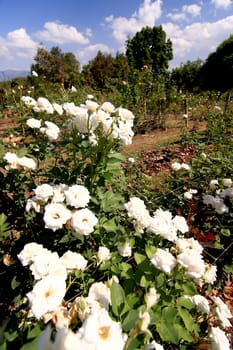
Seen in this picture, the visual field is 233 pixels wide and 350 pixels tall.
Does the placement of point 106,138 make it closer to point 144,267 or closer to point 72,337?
point 144,267

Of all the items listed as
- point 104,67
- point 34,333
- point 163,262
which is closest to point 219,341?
point 163,262

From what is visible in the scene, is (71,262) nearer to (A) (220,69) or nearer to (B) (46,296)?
(B) (46,296)

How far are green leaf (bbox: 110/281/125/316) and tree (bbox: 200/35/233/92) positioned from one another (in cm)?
845

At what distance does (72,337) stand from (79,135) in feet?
3.09

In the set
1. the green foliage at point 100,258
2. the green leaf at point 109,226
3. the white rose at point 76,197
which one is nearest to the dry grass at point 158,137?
the green foliage at point 100,258

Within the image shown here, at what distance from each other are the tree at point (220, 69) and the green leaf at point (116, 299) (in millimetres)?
8454

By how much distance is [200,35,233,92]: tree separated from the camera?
7.82m

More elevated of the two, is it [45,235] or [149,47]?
[149,47]

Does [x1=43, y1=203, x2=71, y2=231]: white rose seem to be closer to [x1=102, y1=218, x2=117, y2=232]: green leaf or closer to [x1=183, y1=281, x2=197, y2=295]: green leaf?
[x1=102, y1=218, x2=117, y2=232]: green leaf

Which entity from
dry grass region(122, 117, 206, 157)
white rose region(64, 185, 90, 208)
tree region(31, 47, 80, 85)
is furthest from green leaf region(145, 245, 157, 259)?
tree region(31, 47, 80, 85)

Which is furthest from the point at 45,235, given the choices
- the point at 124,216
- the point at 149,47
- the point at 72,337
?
the point at 149,47

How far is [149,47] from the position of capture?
25.6 metres

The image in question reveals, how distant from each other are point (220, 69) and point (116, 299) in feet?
29.1

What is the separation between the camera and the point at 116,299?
0.72m
